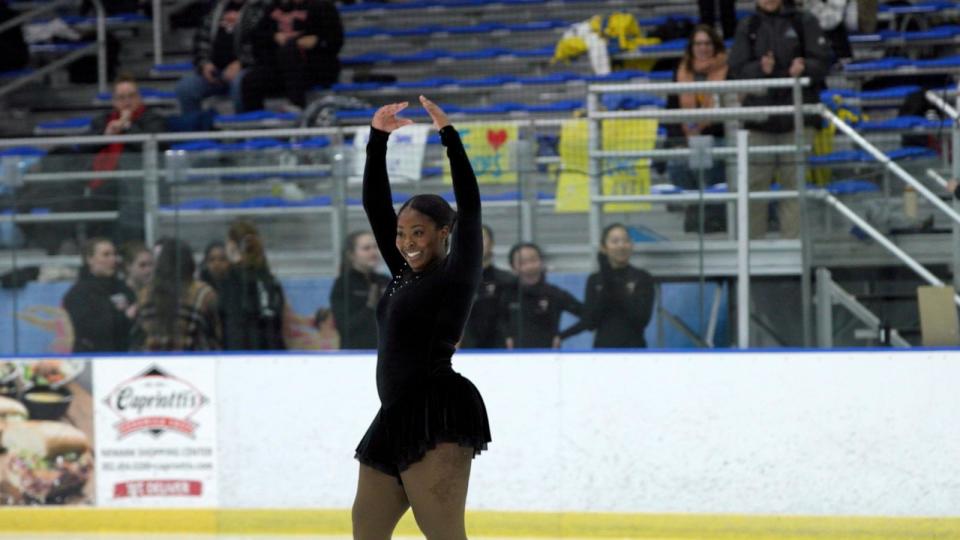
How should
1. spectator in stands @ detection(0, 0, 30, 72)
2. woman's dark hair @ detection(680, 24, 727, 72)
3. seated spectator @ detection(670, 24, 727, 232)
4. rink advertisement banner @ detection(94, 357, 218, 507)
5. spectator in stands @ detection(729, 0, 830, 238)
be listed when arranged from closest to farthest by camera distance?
1. rink advertisement banner @ detection(94, 357, 218, 507)
2. seated spectator @ detection(670, 24, 727, 232)
3. spectator in stands @ detection(729, 0, 830, 238)
4. woman's dark hair @ detection(680, 24, 727, 72)
5. spectator in stands @ detection(0, 0, 30, 72)

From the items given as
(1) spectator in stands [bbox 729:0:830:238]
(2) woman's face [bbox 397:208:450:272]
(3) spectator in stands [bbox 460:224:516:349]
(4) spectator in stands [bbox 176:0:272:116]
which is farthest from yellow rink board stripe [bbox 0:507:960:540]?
(4) spectator in stands [bbox 176:0:272:116]

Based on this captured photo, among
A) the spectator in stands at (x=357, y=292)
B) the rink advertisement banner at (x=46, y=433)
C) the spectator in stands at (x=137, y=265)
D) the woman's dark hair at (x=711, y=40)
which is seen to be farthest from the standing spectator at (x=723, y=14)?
the rink advertisement banner at (x=46, y=433)

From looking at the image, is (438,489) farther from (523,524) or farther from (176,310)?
(176,310)

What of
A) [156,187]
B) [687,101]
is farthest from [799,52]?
[156,187]

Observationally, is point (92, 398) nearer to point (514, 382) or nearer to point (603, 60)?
point (514, 382)

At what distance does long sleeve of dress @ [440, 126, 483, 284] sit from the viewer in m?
3.74

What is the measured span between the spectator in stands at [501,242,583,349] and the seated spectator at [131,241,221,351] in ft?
4.90

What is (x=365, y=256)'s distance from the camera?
7301 millimetres

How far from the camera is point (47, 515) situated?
7.36 metres

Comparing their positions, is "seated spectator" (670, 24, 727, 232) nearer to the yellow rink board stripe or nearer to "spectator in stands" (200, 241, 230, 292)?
the yellow rink board stripe

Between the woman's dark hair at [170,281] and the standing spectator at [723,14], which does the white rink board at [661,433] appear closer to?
the woman's dark hair at [170,281]

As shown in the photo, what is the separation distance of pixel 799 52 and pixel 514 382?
9.92 ft

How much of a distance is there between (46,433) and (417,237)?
4.27 metres

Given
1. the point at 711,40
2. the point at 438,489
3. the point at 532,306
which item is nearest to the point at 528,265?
the point at 532,306
